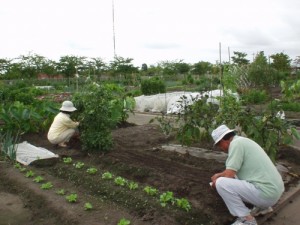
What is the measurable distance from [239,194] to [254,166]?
32 centimetres

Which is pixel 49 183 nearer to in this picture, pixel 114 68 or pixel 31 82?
pixel 31 82

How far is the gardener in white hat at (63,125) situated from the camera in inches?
243

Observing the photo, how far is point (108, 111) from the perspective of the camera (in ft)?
19.7

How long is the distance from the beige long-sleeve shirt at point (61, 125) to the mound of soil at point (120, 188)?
0.35 metres

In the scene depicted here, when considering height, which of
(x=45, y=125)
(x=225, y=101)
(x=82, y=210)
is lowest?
(x=82, y=210)

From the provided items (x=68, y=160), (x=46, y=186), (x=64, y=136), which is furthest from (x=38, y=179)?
(x=64, y=136)

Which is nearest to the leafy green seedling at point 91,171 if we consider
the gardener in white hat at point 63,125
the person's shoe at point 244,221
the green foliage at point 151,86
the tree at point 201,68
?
the gardener in white hat at point 63,125

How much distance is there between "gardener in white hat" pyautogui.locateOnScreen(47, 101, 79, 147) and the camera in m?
6.16

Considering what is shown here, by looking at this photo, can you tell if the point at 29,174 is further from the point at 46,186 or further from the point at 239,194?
the point at 239,194

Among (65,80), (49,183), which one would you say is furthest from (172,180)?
(65,80)

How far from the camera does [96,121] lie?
5922 millimetres

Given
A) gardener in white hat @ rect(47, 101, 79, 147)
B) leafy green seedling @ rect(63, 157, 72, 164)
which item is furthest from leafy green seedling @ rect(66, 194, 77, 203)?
gardener in white hat @ rect(47, 101, 79, 147)

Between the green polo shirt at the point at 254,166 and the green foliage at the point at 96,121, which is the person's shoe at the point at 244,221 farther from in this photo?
the green foliage at the point at 96,121

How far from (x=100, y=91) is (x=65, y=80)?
2822 centimetres
